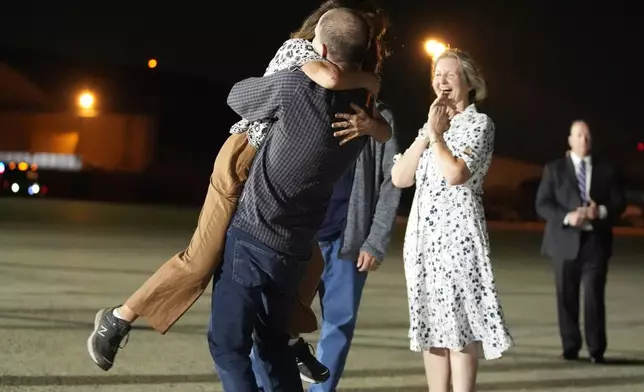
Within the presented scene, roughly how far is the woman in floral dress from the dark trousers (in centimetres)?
291

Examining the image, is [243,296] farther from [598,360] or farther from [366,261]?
[598,360]

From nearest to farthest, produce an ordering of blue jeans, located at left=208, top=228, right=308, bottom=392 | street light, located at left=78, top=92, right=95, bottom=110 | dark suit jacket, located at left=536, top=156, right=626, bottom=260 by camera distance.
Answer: blue jeans, located at left=208, top=228, right=308, bottom=392, dark suit jacket, located at left=536, top=156, right=626, bottom=260, street light, located at left=78, top=92, right=95, bottom=110

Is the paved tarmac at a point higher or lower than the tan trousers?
lower

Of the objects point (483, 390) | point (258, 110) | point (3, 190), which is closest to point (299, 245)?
point (258, 110)

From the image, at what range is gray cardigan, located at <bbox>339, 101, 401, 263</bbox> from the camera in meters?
5.47

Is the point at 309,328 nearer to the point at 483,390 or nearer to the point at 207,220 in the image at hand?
the point at 207,220

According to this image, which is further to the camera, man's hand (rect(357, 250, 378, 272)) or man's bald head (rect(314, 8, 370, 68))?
man's hand (rect(357, 250, 378, 272))

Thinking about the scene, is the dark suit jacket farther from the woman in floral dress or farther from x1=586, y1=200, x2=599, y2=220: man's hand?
the woman in floral dress

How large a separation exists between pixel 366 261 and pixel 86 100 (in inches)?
1694

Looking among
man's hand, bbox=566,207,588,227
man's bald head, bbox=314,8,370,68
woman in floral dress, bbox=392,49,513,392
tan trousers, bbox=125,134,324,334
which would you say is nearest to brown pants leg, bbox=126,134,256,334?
tan trousers, bbox=125,134,324,334

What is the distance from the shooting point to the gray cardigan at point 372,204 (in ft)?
18.0

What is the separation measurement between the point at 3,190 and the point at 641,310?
26025 millimetres

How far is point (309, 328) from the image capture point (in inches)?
177

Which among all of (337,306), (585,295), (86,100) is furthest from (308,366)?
(86,100)
